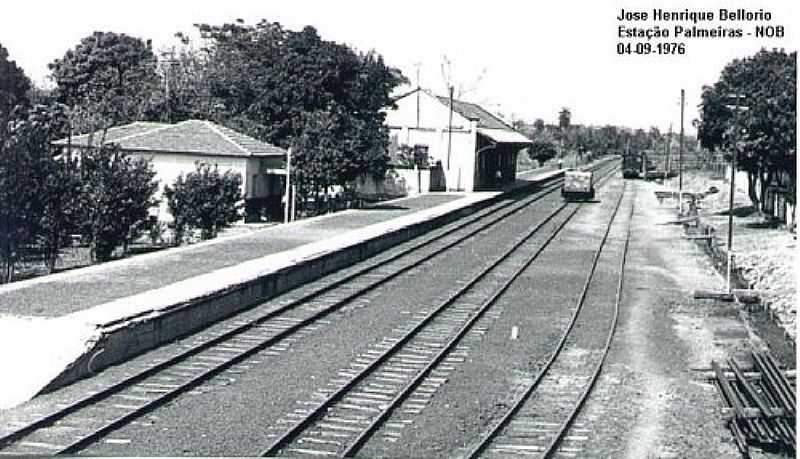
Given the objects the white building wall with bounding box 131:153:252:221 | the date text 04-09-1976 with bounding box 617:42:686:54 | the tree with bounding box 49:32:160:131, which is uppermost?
→ the tree with bounding box 49:32:160:131

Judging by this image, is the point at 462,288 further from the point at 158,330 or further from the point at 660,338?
the point at 158,330

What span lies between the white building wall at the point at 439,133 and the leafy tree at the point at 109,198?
30.9 meters

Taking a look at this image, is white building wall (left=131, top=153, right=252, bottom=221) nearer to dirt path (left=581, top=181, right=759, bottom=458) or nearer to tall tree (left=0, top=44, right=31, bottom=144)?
tall tree (left=0, top=44, right=31, bottom=144)

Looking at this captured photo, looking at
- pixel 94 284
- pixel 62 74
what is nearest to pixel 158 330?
pixel 94 284

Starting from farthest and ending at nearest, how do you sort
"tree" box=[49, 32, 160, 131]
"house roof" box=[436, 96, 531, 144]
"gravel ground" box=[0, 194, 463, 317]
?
"tree" box=[49, 32, 160, 131]
"house roof" box=[436, 96, 531, 144]
"gravel ground" box=[0, 194, 463, 317]

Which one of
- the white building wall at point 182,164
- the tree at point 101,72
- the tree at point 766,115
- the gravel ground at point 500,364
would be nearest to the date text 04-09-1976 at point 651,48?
the gravel ground at point 500,364

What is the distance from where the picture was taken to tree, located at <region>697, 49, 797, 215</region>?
1157 inches

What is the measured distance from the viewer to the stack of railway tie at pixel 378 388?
1045 cm

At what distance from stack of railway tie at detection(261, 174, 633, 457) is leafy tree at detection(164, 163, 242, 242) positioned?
9.92m

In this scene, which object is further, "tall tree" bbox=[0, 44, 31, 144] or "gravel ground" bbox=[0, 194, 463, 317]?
"tall tree" bbox=[0, 44, 31, 144]

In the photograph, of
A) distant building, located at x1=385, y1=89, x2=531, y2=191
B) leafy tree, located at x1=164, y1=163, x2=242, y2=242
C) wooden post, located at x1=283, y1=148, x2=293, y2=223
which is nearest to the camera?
leafy tree, located at x1=164, y1=163, x2=242, y2=242

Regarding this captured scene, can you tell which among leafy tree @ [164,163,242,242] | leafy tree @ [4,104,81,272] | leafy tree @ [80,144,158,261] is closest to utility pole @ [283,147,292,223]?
leafy tree @ [164,163,242,242]

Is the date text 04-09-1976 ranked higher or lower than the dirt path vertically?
higher

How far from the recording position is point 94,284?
703 inches
